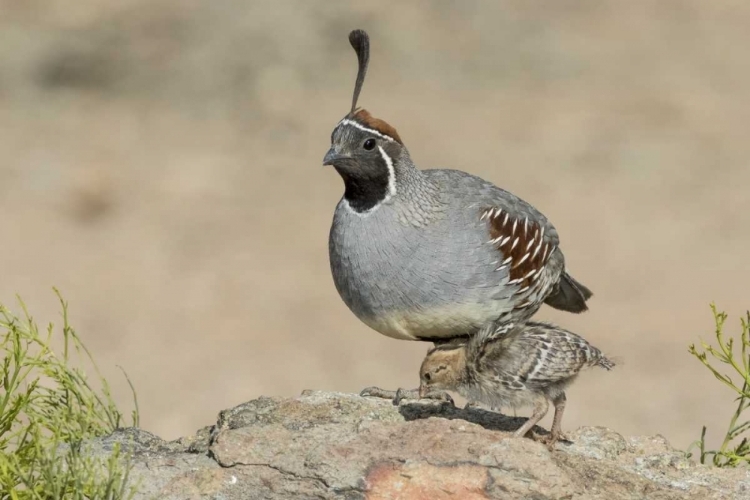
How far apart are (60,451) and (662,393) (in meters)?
5.99

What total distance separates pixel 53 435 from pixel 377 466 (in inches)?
38.9

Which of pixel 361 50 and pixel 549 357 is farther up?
pixel 361 50

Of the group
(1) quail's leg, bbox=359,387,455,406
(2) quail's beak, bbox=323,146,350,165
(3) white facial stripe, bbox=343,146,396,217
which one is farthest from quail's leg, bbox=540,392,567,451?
(2) quail's beak, bbox=323,146,350,165

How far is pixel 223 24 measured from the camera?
14633 mm

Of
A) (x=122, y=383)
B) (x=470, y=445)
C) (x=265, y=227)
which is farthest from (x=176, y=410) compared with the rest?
(x=470, y=445)

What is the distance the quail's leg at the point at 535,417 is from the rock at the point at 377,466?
15 cm

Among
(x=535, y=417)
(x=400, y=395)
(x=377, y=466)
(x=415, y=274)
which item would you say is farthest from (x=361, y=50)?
(x=377, y=466)

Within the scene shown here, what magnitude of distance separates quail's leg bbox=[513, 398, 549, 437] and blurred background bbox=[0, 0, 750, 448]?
4.27 meters

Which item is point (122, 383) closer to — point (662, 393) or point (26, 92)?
point (662, 393)

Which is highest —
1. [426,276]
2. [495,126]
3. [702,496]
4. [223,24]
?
[223,24]

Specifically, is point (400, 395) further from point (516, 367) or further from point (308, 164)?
point (308, 164)

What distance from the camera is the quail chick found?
4.88 m

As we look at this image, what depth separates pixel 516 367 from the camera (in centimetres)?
487

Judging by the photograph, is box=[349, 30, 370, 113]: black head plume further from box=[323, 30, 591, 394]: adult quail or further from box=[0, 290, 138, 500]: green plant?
box=[0, 290, 138, 500]: green plant
